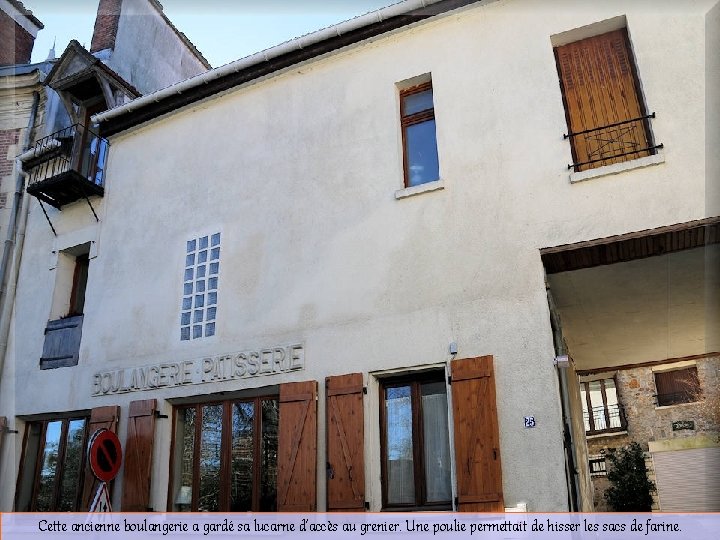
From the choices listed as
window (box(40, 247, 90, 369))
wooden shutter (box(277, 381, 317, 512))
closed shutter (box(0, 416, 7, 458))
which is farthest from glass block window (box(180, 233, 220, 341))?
closed shutter (box(0, 416, 7, 458))

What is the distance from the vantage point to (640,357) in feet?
41.1

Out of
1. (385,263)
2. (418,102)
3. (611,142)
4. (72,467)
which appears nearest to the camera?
(611,142)

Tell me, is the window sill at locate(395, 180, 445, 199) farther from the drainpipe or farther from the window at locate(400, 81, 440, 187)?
the drainpipe

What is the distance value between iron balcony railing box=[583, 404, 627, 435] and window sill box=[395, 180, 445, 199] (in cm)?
1480

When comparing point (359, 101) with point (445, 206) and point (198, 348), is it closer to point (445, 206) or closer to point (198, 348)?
point (445, 206)

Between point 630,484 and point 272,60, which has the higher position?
point 272,60

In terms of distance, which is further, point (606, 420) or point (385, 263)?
point (606, 420)

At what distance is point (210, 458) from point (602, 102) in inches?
264

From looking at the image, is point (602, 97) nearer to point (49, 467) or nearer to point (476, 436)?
point (476, 436)

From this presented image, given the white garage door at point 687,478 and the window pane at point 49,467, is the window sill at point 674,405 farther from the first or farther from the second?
the window pane at point 49,467

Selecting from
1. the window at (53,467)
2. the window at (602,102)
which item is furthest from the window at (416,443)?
the window at (53,467)

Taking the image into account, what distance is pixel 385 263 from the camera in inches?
311

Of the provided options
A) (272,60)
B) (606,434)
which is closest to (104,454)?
(272,60)

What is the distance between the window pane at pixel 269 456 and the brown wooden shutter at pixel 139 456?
5.26 feet
